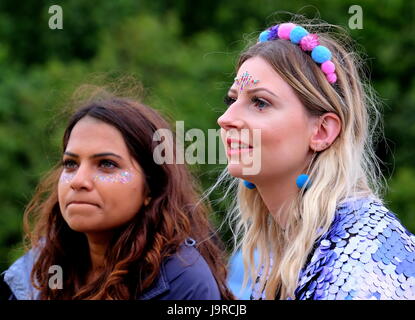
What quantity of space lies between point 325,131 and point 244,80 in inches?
14.6

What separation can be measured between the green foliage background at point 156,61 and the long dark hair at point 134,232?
3.63 meters

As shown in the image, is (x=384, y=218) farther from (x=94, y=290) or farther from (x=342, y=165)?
(x=94, y=290)

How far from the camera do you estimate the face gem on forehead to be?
9.06 feet

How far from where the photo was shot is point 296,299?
2.50m

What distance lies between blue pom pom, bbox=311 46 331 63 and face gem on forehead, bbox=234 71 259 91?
0.85 ft

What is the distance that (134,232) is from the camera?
11.3 feet

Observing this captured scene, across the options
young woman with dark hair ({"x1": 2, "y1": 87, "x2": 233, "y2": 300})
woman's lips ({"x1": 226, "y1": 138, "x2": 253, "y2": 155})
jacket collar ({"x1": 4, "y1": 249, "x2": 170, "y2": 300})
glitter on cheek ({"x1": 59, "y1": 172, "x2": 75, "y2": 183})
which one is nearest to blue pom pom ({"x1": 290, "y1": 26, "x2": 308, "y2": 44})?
woman's lips ({"x1": 226, "y1": 138, "x2": 253, "y2": 155})

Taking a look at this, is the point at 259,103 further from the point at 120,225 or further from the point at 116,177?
the point at 120,225

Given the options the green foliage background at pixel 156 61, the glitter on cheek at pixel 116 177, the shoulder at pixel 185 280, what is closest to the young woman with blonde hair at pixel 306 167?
the shoulder at pixel 185 280

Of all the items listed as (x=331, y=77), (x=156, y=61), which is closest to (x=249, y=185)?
(x=331, y=77)

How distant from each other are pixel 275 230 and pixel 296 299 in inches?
19.1

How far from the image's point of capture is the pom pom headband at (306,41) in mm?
2779

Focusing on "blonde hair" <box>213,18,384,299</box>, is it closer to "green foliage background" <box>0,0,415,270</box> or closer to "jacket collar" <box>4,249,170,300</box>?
"jacket collar" <box>4,249,170,300</box>
